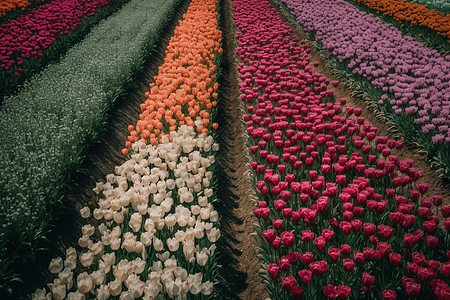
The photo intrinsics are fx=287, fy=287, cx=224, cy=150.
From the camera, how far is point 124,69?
23.7ft

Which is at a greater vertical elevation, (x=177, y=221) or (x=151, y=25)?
(x=151, y=25)

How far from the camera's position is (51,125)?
5039 millimetres

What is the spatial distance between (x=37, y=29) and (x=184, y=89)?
6501mm

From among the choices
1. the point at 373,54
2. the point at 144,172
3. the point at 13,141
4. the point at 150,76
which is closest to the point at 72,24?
the point at 150,76

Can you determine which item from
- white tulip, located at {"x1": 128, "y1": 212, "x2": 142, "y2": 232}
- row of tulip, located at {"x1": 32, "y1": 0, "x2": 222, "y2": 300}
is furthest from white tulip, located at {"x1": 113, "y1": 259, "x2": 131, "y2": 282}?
white tulip, located at {"x1": 128, "y1": 212, "x2": 142, "y2": 232}

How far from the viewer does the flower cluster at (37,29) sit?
7492mm

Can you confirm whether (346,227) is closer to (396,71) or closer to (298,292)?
(298,292)

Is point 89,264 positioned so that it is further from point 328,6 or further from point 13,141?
point 328,6

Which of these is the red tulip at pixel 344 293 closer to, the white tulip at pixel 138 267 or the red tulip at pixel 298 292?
the red tulip at pixel 298 292

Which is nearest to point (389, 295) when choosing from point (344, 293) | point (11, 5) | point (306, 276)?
point (344, 293)

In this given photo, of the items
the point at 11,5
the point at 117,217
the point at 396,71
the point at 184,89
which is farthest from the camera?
the point at 11,5

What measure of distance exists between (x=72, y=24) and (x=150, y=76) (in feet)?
13.7

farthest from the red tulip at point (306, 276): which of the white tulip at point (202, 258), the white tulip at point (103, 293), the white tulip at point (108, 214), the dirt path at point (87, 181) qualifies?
the dirt path at point (87, 181)

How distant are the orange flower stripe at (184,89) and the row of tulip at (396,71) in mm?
3087
